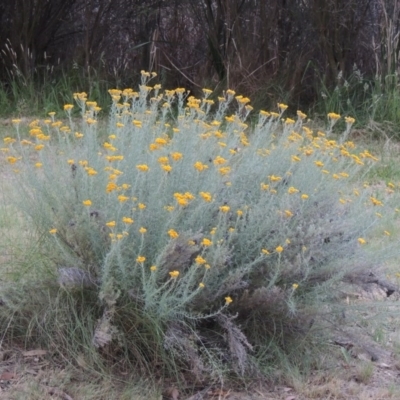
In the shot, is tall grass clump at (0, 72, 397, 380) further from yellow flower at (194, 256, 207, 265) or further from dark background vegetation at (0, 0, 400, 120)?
dark background vegetation at (0, 0, 400, 120)

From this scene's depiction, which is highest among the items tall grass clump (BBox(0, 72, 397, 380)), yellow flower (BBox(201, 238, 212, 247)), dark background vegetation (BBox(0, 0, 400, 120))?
yellow flower (BBox(201, 238, 212, 247))

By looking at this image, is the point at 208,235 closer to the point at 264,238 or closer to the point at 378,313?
the point at 264,238

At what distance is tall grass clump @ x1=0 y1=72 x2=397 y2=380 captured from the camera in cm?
304

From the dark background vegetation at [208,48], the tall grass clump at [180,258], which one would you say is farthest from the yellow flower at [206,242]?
the dark background vegetation at [208,48]

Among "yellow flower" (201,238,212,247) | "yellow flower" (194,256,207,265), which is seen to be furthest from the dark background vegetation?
"yellow flower" (194,256,207,265)

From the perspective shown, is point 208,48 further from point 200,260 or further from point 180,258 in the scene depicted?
point 200,260

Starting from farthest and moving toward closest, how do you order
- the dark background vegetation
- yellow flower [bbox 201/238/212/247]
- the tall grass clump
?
the dark background vegetation < the tall grass clump < yellow flower [bbox 201/238/212/247]

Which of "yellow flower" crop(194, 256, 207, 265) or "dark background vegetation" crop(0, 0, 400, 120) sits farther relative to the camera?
"dark background vegetation" crop(0, 0, 400, 120)

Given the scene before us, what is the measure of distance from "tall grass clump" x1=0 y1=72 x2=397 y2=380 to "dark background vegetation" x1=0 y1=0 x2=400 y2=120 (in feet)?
16.6

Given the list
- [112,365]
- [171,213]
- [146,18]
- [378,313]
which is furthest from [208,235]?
[146,18]

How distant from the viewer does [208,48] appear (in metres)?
9.39

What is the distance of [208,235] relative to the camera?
3154 mm

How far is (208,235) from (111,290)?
1.52 ft

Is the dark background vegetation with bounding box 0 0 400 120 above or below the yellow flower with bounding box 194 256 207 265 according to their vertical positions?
below
